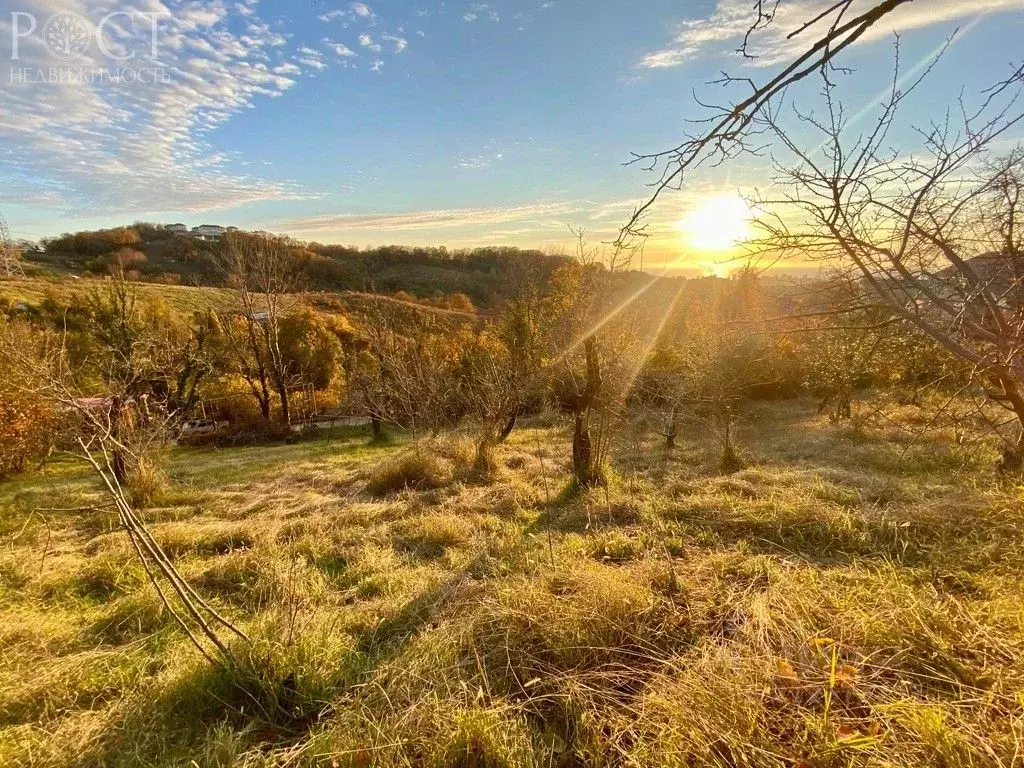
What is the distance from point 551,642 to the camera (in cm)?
251

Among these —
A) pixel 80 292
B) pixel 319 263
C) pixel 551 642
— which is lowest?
pixel 551 642

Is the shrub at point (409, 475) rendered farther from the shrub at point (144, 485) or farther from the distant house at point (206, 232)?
the distant house at point (206, 232)

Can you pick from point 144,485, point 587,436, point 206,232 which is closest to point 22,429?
point 144,485

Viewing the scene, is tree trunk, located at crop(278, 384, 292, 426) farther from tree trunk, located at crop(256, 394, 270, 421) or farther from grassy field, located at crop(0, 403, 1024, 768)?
grassy field, located at crop(0, 403, 1024, 768)

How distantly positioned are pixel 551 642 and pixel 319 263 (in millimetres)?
50515

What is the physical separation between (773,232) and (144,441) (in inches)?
377

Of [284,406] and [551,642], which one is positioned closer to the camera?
[551,642]

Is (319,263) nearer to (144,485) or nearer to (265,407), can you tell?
(265,407)

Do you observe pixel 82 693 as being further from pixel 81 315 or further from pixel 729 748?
pixel 81 315

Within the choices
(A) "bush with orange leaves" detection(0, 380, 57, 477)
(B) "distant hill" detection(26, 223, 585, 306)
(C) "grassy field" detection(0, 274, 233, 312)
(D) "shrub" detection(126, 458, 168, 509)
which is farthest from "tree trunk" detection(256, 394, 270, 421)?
(B) "distant hill" detection(26, 223, 585, 306)

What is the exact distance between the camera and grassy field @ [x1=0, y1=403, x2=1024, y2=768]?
1839 mm

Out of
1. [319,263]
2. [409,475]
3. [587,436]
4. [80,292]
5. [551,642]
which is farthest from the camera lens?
[319,263]

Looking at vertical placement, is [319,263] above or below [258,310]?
above

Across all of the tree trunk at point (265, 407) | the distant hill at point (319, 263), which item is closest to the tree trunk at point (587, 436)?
the tree trunk at point (265, 407)
